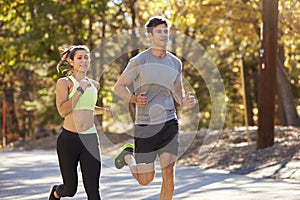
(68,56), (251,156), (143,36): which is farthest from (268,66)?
(143,36)

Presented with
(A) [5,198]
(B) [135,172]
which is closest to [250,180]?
(A) [5,198]

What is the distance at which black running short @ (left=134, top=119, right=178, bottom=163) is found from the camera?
7.29 metres

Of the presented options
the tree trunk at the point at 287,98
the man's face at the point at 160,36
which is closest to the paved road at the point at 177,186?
the man's face at the point at 160,36

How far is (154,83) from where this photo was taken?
723 cm

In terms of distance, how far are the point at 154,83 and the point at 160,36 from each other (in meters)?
0.44

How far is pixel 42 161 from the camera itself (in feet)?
60.7

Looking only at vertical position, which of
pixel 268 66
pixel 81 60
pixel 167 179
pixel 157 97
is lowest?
pixel 167 179

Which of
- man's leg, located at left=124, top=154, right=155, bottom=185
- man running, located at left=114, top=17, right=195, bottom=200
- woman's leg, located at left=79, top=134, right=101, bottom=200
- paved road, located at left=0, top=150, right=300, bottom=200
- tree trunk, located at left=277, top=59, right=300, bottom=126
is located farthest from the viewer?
tree trunk, located at left=277, top=59, right=300, bottom=126

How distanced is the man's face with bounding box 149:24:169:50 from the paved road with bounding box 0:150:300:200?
3.15m

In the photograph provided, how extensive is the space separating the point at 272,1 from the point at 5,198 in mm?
8034

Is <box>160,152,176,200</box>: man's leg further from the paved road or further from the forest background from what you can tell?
the forest background

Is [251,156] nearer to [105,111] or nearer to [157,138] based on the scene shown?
[157,138]

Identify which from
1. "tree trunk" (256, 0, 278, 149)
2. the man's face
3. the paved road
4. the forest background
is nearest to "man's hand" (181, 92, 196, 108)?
the man's face

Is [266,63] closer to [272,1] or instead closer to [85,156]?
[272,1]
